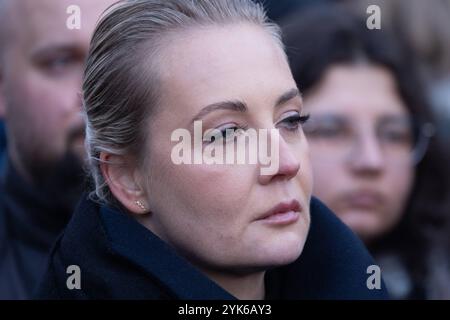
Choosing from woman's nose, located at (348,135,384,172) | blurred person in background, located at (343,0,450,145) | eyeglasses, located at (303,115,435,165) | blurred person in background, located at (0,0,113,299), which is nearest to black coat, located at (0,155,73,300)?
blurred person in background, located at (0,0,113,299)

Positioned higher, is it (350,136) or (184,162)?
(350,136)

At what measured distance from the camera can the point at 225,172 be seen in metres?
1.96

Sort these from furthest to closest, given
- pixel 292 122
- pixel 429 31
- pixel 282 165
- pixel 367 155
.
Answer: pixel 429 31 → pixel 367 155 → pixel 292 122 → pixel 282 165

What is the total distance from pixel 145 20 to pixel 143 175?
367 millimetres

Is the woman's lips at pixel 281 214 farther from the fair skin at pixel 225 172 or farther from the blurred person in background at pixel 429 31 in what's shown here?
the blurred person in background at pixel 429 31

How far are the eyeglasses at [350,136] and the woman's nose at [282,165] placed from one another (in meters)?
1.23

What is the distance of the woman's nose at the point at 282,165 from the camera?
1957 millimetres

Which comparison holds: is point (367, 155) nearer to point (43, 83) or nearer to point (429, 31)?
point (43, 83)

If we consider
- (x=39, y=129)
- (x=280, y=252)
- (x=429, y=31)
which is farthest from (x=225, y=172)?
(x=429, y=31)

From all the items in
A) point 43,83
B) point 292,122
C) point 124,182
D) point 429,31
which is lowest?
point 124,182

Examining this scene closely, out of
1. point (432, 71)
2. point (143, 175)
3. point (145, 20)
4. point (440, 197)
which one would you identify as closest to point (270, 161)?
point (143, 175)

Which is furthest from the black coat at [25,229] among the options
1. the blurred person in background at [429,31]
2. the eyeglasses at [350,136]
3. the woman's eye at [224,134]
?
the blurred person in background at [429,31]

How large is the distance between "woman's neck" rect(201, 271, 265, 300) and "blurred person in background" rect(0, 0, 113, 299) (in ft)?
3.53

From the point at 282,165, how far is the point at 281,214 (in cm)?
12
